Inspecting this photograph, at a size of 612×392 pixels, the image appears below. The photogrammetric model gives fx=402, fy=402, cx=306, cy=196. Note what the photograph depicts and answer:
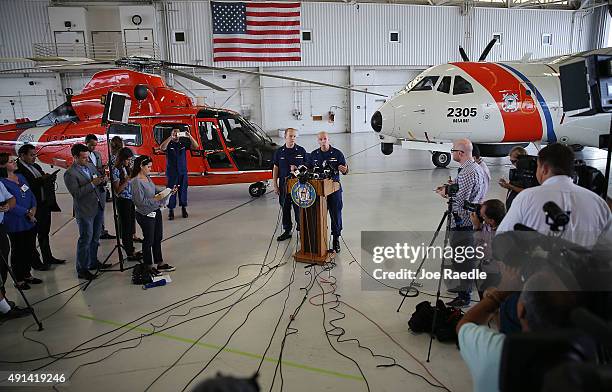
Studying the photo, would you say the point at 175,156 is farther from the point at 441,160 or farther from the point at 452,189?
the point at 441,160

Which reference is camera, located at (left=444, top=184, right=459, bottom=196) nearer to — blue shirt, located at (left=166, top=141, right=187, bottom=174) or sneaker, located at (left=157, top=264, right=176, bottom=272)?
sneaker, located at (left=157, top=264, right=176, bottom=272)

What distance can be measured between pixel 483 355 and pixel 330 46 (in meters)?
24.2

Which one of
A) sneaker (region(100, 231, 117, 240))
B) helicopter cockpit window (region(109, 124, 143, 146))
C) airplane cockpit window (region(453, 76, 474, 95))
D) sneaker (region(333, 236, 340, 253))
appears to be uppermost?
airplane cockpit window (region(453, 76, 474, 95))

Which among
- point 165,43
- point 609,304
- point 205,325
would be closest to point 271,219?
point 205,325

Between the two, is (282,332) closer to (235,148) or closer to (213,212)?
(213,212)

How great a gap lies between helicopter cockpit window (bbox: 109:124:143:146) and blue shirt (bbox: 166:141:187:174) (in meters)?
1.57

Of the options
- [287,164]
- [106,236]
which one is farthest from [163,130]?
[287,164]

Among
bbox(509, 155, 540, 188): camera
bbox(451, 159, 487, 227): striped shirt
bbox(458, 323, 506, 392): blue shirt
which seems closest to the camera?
bbox(458, 323, 506, 392): blue shirt

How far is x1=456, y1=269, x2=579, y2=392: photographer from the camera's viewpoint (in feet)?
4.76

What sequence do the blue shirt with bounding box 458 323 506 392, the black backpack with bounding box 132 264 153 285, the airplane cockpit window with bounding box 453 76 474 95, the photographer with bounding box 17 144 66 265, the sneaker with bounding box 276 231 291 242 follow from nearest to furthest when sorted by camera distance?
the blue shirt with bounding box 458 323 506 392 → the black backpack with bounding box 132 264 153 285 → the photographer with bounding box 17 144 66 265 → the sneaker with bounding box 276 231 291 242 → the airplane cockpit window with bounding box 453 76 474 95

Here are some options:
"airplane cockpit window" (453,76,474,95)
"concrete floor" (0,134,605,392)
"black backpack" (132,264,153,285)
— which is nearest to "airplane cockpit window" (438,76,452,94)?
"airplane cockpit window" (453,76,474,95)

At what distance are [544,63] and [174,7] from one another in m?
18.5

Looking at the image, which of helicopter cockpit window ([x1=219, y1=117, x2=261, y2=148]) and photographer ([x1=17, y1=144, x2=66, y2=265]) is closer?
photographer ([x1=17, y1=144, x2=66, y2=265])

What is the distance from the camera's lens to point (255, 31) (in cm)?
2216
